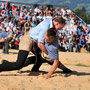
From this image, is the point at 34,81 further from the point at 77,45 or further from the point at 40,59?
the point at 77,45

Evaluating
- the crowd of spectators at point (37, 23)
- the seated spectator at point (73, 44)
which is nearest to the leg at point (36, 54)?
the crowd of spectators at point (37, 23)

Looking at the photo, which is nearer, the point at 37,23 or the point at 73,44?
the point at 73,44

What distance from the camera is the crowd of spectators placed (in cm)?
1633

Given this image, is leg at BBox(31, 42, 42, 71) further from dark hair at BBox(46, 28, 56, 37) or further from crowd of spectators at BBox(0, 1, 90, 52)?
crowd of spectators at BBox(0, 1, 90, 52)

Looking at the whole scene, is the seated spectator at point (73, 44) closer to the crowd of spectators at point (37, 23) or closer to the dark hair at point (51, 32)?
the crowd of spectators at point (37, 23)

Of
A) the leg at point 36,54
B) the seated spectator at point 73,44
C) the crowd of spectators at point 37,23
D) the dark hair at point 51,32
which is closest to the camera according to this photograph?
the dark hair at point 51,32

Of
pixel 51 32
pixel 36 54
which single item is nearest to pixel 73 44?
pixel 36 54

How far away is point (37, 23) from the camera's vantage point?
1694 centimetres

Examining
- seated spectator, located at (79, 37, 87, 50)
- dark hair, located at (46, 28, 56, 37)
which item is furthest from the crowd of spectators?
dark hair, located at (46, 28, 56, 37)

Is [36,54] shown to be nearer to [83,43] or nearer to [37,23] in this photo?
[83,43]

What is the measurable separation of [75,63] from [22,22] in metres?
8.24

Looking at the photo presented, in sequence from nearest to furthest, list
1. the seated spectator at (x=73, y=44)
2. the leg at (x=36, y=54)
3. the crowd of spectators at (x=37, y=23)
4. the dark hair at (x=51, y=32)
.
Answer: the dark hair at (x=51, y=32) → the leg at (x=36, y=54) → the seated spectator at (x=73, y=44) → the crowd of spectators at (x=37, y=23)

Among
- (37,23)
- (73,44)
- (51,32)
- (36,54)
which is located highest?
(51,32)

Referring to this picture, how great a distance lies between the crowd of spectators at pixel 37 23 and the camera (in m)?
16.3
